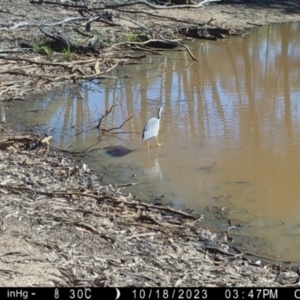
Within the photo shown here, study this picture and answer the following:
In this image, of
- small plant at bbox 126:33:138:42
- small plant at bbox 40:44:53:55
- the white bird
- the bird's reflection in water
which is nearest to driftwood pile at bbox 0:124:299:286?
the bird's reflection in water

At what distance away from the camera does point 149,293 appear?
4.81 meters

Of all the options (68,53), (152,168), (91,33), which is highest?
(91,33)

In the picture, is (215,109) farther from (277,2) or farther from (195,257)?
(277,2)

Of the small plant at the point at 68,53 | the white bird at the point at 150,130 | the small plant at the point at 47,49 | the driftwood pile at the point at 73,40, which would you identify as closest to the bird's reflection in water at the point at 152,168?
the white bird at the point at 150,130

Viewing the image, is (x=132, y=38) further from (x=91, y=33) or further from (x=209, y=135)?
(x=209, y=135)

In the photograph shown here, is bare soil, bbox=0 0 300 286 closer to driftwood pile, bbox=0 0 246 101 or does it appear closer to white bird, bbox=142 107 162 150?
white bird, bbox=142 107 162 150

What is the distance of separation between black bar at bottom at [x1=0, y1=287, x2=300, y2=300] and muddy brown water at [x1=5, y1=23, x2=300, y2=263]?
912 mm

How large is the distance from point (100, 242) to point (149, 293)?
3.41ft

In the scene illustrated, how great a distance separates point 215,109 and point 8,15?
822 cm

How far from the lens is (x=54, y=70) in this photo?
41.1ft

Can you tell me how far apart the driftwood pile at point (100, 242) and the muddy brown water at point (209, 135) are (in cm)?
44

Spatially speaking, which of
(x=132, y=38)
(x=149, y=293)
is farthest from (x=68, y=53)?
(x=149, y=293)

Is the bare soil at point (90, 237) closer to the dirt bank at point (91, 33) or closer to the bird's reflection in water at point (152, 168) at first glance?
the bird's reflection in water at point (152, 168)

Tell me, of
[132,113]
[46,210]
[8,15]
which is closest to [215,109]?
[132,113]
